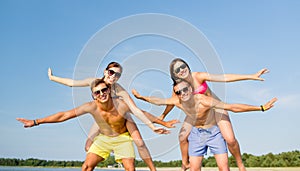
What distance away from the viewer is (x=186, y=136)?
32.3 feet

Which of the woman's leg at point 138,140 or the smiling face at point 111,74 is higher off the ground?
the smiling face at point 111,74

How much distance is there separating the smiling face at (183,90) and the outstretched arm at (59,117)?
204 cm

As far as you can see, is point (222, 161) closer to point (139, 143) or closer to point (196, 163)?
point (196, 163)

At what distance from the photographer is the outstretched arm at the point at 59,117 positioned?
8656 millimetres

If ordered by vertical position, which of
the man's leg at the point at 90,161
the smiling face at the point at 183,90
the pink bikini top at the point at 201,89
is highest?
the pink bikini top at the point at 201,89

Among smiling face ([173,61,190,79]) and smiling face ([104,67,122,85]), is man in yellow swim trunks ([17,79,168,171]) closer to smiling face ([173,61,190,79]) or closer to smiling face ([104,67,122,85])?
smiling face ([104,67,122,85])

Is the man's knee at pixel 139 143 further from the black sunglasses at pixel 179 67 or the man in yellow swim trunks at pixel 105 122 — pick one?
the black sunglasses at pixel 179 67

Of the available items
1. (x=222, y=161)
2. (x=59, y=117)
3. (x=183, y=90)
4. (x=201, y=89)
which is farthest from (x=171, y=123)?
(x=59, y=117)

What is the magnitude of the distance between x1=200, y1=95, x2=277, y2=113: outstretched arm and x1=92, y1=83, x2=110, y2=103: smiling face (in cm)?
225

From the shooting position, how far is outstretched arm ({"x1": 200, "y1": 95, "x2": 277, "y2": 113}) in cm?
871

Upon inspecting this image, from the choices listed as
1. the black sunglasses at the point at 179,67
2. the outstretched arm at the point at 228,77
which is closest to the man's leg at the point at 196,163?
the outstretched arm at the point at 228,77

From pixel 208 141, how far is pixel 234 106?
1296 millimetres

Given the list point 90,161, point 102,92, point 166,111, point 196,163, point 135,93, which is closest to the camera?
point 102,92

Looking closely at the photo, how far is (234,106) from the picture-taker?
28.8ft
